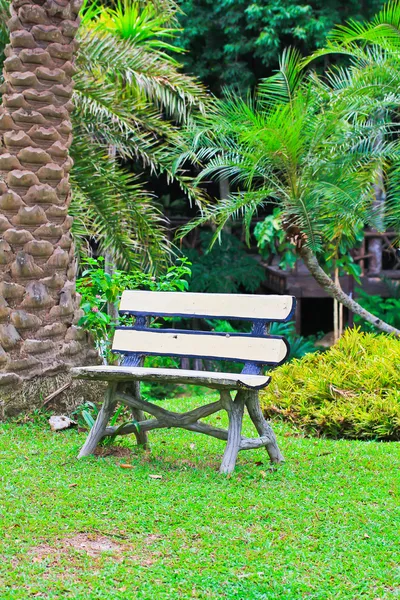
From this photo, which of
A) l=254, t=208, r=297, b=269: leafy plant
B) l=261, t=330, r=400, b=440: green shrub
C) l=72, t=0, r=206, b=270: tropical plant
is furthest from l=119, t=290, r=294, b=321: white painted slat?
l=254, t=208, r=297, b=269: leafy plant

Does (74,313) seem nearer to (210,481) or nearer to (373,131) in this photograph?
(210,481)

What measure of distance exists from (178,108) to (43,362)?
176 inches

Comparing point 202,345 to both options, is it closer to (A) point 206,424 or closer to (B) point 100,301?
(A) point 206,424

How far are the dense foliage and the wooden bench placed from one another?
1004 cm

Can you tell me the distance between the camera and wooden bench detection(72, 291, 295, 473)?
4.71 meters

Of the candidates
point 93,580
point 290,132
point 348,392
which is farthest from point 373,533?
point 290,132

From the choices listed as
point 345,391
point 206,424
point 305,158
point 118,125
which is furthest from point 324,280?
point 206,424

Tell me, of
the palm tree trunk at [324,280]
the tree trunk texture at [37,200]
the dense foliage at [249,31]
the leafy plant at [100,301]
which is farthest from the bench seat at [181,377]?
the dense foliage at [249,31]

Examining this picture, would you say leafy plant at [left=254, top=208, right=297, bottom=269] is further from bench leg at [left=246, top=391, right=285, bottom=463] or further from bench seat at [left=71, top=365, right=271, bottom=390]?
bench seat at [left=71, top=365, right=271, bottom=390]

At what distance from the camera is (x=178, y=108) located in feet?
31.3

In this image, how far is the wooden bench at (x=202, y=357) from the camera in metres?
4.71

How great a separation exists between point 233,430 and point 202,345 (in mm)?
743

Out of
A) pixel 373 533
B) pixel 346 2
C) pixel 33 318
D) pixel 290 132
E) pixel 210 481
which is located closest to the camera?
pixel 373 533

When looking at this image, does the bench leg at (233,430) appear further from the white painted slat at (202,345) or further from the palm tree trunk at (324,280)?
the palm tree trunk at (324,280)
